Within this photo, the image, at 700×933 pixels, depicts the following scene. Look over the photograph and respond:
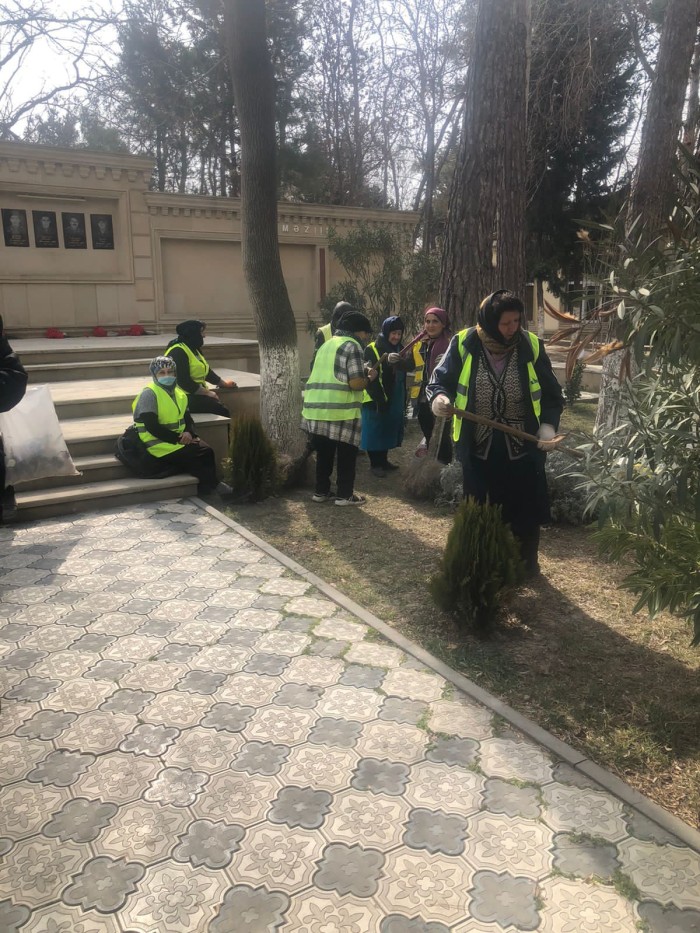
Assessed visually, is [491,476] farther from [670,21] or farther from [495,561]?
[670,21]

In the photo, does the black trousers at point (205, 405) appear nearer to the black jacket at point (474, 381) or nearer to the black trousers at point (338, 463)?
the black trousers at point (338, 463)

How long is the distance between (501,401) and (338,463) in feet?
8.43

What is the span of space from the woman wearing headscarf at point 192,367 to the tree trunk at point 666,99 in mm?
4857

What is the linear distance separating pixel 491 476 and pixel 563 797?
2.15 m

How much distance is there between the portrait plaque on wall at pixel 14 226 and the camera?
47.0 ft

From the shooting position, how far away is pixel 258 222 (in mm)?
7438

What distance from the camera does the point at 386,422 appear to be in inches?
308

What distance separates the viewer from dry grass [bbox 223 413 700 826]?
119 inches

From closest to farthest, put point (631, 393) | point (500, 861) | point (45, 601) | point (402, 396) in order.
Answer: point (500, 861) < point (631, 393) < point (45, 601) < point (402, 396)

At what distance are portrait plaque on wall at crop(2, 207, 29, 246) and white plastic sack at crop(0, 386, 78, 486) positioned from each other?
32.2ft

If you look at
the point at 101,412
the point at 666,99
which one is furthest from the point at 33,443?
the point at 666,99

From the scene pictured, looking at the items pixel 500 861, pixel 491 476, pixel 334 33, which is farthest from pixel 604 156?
pixel 500 861

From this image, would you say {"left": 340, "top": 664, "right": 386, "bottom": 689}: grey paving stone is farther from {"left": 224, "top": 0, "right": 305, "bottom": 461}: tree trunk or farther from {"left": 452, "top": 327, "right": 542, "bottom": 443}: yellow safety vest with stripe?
{"left": 224, "top": 0, "right": 305, "bottom": 461}: tree trunk

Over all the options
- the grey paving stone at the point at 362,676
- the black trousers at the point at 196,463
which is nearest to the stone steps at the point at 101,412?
the black trousers at the point at 196,463
